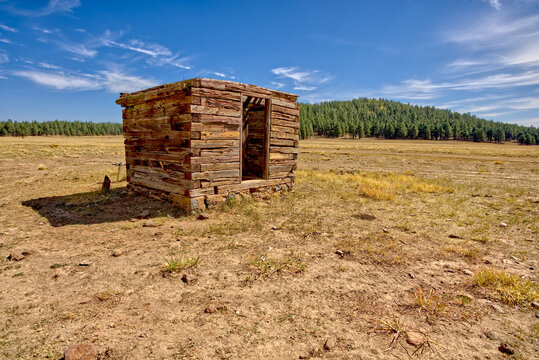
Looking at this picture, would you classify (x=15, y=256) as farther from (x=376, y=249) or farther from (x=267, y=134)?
(x=267, y=134)

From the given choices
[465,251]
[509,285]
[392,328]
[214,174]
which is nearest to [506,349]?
[392,328]

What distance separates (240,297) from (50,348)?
85.9 inches

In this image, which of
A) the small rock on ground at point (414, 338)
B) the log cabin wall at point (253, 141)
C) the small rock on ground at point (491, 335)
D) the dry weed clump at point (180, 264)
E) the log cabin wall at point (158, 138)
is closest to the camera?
the small rock on ground at point (414, 338)

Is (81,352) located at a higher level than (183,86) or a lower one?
lower

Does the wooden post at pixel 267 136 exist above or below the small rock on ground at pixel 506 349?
above

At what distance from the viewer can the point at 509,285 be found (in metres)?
4.41

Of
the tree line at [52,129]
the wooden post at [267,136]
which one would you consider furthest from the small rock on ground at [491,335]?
the tree line at [52,129]

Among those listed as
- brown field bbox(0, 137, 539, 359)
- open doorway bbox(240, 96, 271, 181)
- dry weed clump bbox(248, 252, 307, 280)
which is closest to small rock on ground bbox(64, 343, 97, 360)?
brown field bbox(0, 137, 539, 359)

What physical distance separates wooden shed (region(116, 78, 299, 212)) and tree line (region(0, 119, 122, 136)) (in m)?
137

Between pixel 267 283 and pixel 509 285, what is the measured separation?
385 centimetres

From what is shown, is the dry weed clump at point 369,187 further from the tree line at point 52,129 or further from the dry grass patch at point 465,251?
the tree line at point 52,129

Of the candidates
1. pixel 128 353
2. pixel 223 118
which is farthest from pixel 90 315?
pixel 223 118

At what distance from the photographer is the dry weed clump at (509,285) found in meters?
4.01

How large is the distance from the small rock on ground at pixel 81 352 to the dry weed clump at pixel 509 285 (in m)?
5.34
